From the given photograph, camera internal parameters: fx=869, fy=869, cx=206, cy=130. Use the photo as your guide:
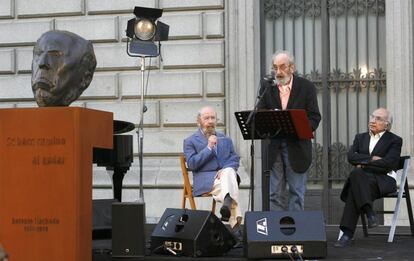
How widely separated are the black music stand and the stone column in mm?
4147

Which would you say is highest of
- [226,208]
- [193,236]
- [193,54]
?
[193,54]

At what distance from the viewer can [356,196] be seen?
25.8ft

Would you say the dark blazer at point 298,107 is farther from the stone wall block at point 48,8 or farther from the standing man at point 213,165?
the stone wall block at point 48,8

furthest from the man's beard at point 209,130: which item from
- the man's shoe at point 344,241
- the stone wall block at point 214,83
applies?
the stone wall block at point 214,83

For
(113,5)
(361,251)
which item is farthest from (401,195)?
(113,5)

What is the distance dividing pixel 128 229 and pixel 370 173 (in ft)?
8.51

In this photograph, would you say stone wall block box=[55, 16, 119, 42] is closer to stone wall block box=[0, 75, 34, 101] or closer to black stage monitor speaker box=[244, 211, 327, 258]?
stone wall block box=[0, 75, 34, 101]

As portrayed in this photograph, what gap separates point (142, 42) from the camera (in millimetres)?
10391

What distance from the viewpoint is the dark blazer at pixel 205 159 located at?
8.28 meters

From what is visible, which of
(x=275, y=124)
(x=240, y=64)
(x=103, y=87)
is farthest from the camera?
(x=103, y=87)

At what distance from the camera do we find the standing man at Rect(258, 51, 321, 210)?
761cm

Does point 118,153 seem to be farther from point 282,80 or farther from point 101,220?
point 282,80

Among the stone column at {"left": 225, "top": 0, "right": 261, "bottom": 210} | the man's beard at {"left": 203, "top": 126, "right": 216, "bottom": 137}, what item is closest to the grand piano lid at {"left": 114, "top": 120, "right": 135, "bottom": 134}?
the man's beard at {"left": 203, "top": 126, "right": 216, "bottom": 137}

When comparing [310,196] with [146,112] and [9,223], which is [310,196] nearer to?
[146,112]
